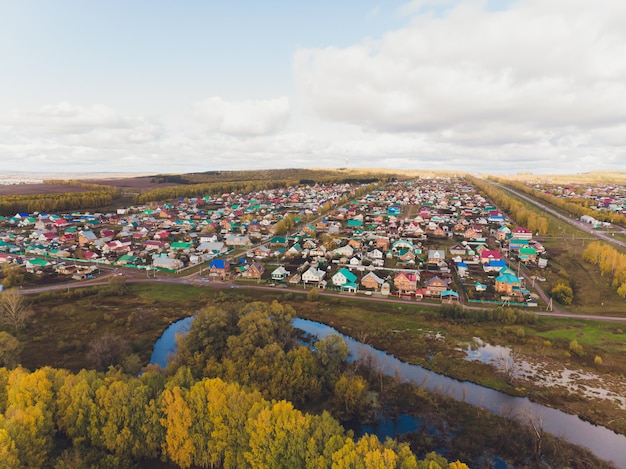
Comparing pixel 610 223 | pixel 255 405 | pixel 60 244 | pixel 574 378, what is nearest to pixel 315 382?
pixel 255 405

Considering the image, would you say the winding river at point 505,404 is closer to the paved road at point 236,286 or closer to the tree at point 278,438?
the paved road at point 236,286

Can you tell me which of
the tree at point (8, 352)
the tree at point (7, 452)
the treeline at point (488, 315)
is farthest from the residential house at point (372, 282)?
the tree at point (7, 452)

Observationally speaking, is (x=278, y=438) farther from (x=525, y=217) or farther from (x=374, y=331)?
(x=525, y=217)

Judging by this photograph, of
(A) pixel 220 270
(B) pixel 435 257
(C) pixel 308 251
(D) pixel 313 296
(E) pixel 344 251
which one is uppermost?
(C) pixel 308 251

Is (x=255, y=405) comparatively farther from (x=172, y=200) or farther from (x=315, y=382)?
(x=172, y=200)

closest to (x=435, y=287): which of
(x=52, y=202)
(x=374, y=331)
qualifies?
(x=374, y=331)

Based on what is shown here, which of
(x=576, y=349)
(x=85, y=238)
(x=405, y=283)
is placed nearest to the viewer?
(x=576, y=349)

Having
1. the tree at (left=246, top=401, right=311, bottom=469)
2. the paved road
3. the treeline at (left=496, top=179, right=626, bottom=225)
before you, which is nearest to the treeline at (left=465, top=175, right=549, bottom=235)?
the treeline at (left=496, top=179, right=626, bottom=225)
